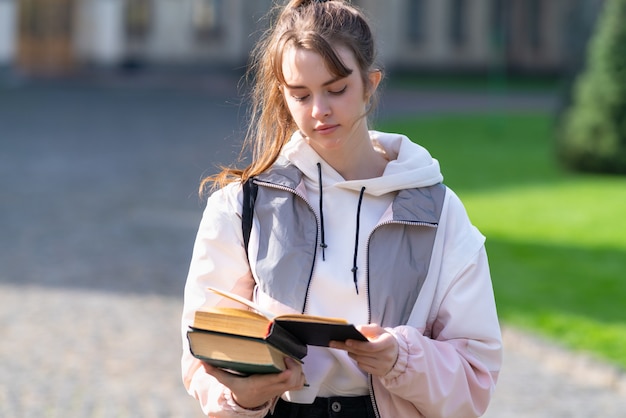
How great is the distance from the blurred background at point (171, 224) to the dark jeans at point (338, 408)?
2.62 ft

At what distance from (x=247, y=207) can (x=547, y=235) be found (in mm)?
8313

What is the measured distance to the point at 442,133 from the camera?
20.4 meters

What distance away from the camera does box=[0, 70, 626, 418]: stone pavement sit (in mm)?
5777

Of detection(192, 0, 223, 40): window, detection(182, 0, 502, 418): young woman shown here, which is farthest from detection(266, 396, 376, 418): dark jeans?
detection(192, 0, 223, 40): window

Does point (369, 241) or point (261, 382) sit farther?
point (369, 241)

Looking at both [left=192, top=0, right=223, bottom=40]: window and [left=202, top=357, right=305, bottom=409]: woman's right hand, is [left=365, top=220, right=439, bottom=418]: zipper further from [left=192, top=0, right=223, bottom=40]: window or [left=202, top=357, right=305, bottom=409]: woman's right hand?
[left=192, top=0, right=223, bottom=40]: window

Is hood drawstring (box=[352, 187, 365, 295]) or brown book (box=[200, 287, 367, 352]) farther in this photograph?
hood drawstring (box=[352, 187, 365, 295])

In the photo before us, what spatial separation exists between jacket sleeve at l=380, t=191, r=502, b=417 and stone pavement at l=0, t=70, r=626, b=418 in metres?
0.92

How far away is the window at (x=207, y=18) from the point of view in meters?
39.5

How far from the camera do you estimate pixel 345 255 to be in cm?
249

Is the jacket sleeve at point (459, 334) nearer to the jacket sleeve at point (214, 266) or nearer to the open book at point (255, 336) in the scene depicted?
the open book at point (255, 336)

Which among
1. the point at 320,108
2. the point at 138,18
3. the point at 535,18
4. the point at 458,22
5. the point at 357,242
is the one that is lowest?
the point at 458,22

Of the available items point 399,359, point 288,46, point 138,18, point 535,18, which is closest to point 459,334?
point 399,359

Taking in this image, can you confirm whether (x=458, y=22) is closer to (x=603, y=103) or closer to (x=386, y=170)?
(x=603, y=103)
